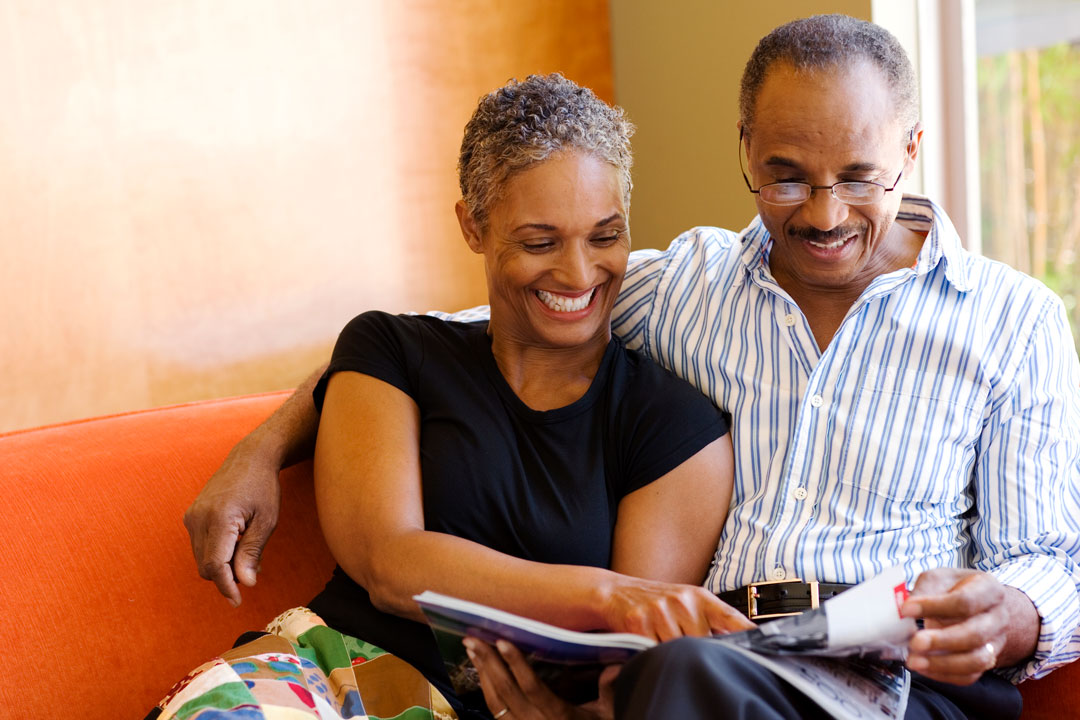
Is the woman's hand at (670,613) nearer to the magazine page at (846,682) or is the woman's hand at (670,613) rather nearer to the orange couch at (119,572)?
the magazine page at (846,682)

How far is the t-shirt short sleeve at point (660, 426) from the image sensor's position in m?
1.52

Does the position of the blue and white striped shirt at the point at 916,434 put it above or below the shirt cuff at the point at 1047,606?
above

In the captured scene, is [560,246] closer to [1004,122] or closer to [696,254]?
[696,254]

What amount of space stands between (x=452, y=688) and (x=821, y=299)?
76 cm

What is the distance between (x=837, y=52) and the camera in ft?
4.89

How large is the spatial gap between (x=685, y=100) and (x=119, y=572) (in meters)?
1.97

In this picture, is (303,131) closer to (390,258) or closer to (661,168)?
(390,258)

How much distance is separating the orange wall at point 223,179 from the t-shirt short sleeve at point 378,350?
1026 mm

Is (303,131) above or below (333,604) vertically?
above

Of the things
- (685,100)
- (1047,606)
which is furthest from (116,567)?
(685,100)

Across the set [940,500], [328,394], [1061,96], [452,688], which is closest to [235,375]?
[328,394]

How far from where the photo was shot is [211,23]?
2605mm

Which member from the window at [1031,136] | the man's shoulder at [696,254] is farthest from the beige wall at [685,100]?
the man's shoulder at [696,254]

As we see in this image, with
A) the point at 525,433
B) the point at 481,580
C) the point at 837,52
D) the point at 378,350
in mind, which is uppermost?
the point at 837,52
